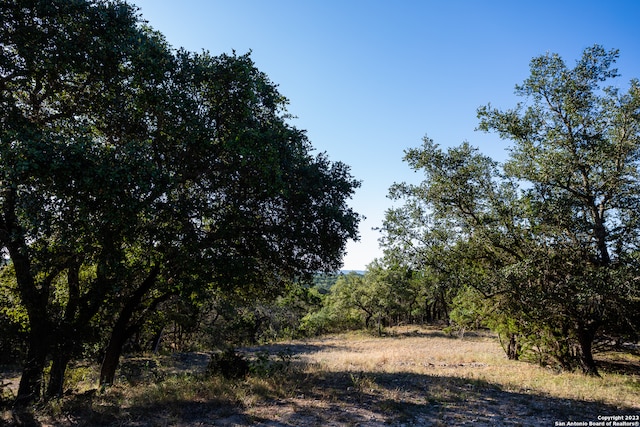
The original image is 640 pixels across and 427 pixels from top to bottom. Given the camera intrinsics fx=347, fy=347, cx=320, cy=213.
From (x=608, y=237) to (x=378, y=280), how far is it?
39.5 m

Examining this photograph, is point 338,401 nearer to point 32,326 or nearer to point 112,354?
point 32,326

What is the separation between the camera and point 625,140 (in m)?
12.3

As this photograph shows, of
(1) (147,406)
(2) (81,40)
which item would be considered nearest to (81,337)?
(1) (147,406)

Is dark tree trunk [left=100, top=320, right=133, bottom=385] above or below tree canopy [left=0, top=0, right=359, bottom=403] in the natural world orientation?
below

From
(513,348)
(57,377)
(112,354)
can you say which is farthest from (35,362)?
(513,348)

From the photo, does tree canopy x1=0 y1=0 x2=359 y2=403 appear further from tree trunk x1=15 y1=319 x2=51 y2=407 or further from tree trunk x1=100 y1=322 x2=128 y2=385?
tree trunk x1=100 y1=322 x2=128 y2=385

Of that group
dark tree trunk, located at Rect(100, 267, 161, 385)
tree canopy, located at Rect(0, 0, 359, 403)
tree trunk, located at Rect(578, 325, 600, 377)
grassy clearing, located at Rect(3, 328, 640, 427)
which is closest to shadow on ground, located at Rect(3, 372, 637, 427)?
grassy clearing, located at Rect(3, 328, 640, 427)

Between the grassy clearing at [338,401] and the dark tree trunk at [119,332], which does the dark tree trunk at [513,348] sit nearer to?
the grassy clearing at [338,401]

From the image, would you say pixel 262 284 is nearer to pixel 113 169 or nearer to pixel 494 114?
pixel 113 169

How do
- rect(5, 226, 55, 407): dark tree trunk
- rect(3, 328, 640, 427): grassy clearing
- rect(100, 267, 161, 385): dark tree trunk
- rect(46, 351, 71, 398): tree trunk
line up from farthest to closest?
rect(100, 267, 161, 385): dark tree trunk < rect(46, 351, 71, 398): tree trunk < rect(5, 226, 55, 407): dark tree trunk < rect(3, 328, 640, 427): grassy clearing

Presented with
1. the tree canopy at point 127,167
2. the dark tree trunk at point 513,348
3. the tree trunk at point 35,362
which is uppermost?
the tree canopy at point 127,167

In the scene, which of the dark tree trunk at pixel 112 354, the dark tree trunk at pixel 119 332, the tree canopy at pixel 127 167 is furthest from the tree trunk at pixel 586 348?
the dark tree trunk at pixel 112 354

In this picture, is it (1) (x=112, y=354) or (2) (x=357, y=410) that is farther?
(1) (x=112, y=354)

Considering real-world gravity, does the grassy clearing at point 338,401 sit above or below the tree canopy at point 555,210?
below
